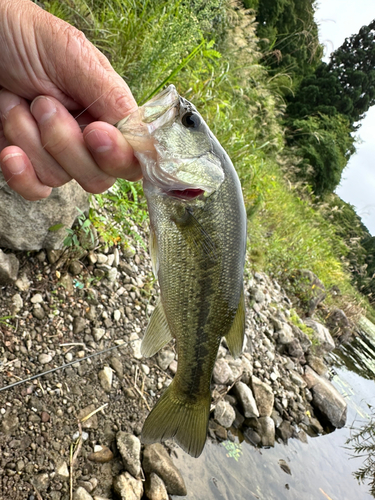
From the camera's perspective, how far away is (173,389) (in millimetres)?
2010

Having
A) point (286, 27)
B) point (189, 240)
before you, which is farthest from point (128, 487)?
point (286, 27)

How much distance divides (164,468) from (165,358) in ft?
3.37

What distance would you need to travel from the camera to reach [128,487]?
2.45m

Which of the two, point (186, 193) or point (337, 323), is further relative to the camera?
point (337, 323)

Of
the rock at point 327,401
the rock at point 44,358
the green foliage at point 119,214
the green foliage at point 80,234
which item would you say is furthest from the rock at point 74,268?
the rock at point 327,401

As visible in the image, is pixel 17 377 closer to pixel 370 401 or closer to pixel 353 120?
pixel 370 401

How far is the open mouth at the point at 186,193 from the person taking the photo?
159 cm

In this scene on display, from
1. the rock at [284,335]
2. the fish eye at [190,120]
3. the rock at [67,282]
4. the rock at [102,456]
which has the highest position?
the fish eye at [190,120]

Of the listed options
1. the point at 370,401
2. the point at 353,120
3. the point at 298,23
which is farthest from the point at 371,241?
the point at 370,401

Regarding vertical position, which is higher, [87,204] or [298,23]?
[298,23]

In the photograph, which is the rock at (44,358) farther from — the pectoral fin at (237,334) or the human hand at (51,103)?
the pectoral fin at (237,334)

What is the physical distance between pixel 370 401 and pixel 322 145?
48.5 ft

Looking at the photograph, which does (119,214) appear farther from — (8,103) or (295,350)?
(295,350)

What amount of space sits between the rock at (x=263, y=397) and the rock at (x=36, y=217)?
3.12 metres
